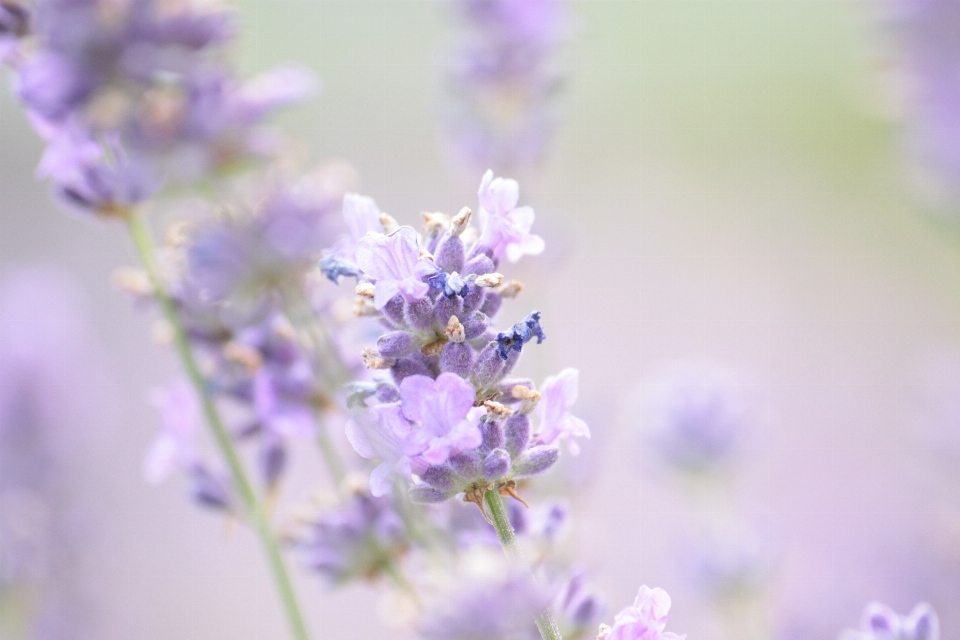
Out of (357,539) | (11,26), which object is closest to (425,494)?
(357,539)

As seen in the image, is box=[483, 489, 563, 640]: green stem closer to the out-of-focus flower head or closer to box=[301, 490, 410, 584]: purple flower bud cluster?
box=[301, 490, 410, 584]: purple flower bud cluster

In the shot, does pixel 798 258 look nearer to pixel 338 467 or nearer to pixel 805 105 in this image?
pixel 805 105

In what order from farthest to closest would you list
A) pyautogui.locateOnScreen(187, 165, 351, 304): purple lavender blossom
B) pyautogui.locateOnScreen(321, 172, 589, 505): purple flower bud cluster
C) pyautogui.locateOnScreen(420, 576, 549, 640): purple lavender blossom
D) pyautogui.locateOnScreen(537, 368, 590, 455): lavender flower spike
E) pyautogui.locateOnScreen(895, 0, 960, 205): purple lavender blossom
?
1. pyautogui.locateOnScreen(895, 0, 960, 205): purple lavender blossom
2. pyautogui.locateOnScreen(187, 165, 351, 304): purple lavender blossom
3. pyautogui.locateOnScreen(537, 368, 590, 455): lavender flower spike
4. pyautogui.locateOnScreen(321, 172, 589, 505): purple flower bud cluster
5. pyautogui.locateOnScreen(420, 576, 549, 640): purple lavender blossom

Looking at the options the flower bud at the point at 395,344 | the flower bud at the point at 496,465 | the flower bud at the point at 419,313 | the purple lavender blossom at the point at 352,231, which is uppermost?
the purple lavender blossom at the point at 352,231

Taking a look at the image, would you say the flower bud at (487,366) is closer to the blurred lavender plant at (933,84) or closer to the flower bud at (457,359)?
the flower bud at (457,359)

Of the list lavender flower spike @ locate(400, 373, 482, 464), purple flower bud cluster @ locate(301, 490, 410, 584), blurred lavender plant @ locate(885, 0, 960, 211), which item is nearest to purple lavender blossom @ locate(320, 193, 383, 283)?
lavender flower spike @ locate(400, 373, 482, 464)

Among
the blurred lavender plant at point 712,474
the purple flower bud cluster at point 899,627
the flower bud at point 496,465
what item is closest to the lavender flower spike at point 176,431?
the flower bud at point 496,465

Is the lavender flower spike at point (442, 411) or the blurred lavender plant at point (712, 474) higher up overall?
the blurred lavender plant at point (712, 474)

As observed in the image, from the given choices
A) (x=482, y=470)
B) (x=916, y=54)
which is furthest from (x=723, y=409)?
(x=482, y=470)
